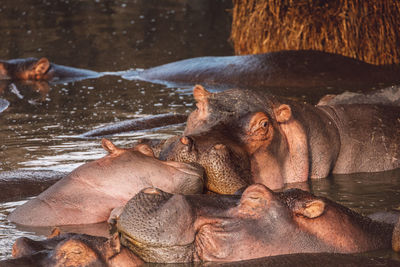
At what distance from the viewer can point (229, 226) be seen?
368 cm

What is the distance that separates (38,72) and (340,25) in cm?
379

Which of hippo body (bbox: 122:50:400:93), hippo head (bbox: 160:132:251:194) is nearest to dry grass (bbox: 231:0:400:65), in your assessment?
hippo body (bbox: 122:50:400:93)

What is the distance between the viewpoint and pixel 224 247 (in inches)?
145

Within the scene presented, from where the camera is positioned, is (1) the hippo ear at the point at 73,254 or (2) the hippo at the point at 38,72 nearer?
(1) the hippo ear at the point at 73,254

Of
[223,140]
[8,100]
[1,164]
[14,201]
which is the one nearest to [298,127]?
[223,140]

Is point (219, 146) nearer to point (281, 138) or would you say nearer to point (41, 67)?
point (281, 138)

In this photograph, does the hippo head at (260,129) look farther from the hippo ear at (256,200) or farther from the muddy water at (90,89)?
the hippo ear at (256,200)

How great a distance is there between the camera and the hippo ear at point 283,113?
5371mm

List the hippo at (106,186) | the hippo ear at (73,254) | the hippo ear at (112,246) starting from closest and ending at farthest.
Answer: the hippo ear at (73,254)
the hippo ear at (112,246)
the hippo at (106,186)

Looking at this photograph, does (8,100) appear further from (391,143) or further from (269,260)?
(269,260)

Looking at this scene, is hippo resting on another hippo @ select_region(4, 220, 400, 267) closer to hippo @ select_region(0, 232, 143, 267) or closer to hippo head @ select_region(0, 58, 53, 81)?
hippo @ select_region(0, 232, 143, 267)

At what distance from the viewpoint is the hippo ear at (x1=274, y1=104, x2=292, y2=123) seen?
537 centimetres

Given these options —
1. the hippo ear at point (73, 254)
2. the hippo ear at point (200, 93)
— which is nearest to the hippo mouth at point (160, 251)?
the hippo ear at point (73, 254)

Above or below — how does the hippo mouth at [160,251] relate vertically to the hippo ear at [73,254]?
below
